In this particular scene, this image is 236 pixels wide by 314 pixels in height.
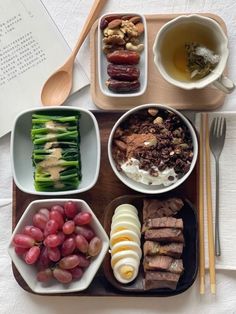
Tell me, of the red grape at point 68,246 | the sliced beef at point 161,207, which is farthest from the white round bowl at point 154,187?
the red grape at point 68,246

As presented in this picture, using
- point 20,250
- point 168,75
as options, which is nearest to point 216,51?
point 168,75

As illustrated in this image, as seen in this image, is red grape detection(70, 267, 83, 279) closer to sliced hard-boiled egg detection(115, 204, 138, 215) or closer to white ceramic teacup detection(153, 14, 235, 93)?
sliced hard-boiled egg detection(115, 204, 138, 215)

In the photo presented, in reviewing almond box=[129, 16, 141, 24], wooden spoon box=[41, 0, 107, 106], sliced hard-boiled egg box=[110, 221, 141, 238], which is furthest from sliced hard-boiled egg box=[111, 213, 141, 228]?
almond box=[129, 16, 141, 24]

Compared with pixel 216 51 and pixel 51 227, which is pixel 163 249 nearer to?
pixel 51 227

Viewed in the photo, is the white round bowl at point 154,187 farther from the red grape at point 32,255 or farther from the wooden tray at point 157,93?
the red grape at point 32,255

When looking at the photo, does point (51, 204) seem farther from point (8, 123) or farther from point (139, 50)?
point (139, 50)
